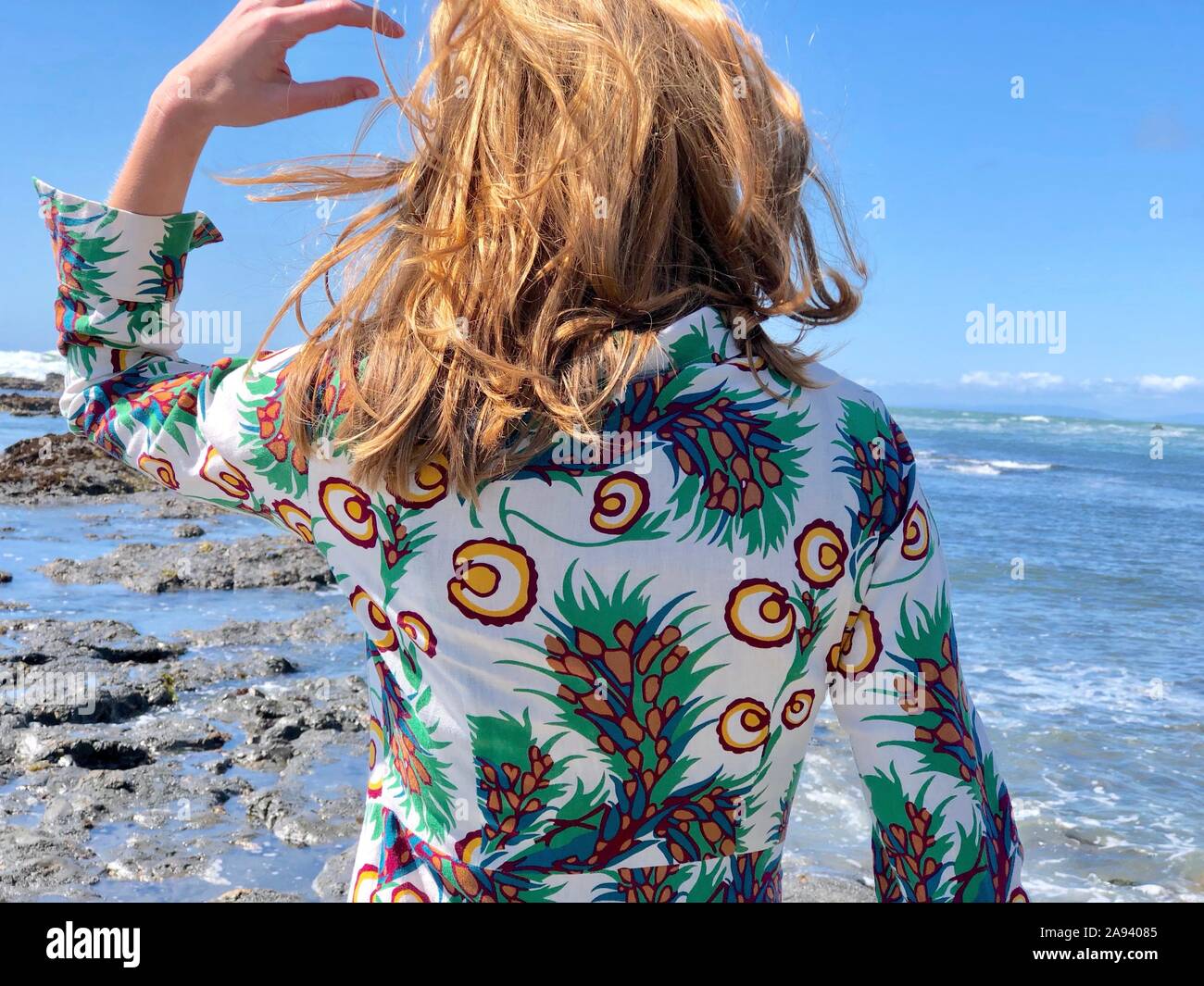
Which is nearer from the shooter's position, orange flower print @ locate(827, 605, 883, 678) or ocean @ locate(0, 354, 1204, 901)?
orange flower print @ locate(827, 605, 883, 678)

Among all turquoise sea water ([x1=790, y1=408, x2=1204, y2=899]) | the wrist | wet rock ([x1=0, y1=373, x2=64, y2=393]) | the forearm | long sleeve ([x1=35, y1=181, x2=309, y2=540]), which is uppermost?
wet rock ([x1=0, y1=373, x2=64, y2=393])

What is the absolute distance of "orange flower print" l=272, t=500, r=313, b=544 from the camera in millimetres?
1042

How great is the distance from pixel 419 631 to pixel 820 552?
1.32 feet

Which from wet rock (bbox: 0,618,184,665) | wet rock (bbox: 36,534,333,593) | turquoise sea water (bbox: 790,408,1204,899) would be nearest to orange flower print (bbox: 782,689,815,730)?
turquoise sea water (bbox: 790,408,1204,899)

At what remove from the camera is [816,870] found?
14.5ft

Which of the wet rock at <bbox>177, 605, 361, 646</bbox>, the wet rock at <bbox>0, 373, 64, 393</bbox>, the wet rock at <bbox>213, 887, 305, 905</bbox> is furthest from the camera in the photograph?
the wet rock at <bbox>0, 373, 64, 393</bbox>

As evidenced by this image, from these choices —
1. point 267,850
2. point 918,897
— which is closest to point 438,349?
point 918,897

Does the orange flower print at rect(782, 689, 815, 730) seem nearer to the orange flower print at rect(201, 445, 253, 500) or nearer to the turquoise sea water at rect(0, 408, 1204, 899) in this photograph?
Answer: the orange flower print at rect(201, 445, 253, 500)

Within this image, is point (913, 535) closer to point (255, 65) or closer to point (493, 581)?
point (493, 581)

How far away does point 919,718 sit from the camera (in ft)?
3.51

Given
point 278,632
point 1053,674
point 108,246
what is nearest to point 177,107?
point 108,246

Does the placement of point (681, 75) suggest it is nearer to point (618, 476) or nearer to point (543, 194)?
point (543, 194)

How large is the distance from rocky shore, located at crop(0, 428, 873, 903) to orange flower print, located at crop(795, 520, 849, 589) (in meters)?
3.19

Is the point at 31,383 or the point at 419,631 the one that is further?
the point at 31,383
